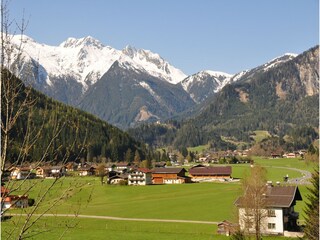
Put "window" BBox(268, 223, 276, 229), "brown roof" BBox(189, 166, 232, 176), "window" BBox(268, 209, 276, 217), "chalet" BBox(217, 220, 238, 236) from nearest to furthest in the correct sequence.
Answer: "chalet" BBox(217, 220, 238, 236), "window" BBox(268, 209, 276, 217), "window" BBox(268, 223, 276, 229), "brown roof" BBox(189, 166, 232, 176)

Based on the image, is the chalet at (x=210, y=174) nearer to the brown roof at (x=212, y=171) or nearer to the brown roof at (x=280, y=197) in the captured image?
the brown roof at (x=212, y=171)

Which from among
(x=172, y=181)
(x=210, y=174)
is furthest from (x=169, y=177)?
(x=210, y=174)

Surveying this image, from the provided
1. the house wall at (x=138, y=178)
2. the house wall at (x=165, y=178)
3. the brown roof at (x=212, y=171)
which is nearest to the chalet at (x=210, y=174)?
the brown roof at (x=212, y=171)

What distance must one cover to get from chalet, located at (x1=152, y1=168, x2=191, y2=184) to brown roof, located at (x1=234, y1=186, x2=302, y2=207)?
77.7 m

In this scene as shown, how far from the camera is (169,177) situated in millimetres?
141000

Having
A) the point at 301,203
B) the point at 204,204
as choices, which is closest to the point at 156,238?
the point at 204,204

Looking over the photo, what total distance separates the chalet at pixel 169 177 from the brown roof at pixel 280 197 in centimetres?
7769

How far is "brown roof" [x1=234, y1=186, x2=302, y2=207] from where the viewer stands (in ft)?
189

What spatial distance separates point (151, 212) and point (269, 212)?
92.2ft

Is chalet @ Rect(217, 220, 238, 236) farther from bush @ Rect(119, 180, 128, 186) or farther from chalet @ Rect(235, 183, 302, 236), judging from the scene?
→ bush @ Rect(119, 180, 128, 186)

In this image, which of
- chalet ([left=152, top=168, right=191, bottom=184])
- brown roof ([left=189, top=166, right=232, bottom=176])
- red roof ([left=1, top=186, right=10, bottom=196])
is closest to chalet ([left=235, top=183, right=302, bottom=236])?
red roof ([left=1, top=186, right=10, bottom=196])

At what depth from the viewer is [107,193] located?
110 metres

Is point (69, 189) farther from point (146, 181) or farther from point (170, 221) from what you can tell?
point (146, 181)

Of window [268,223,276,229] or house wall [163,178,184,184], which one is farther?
house wall [163,178,184,184]
